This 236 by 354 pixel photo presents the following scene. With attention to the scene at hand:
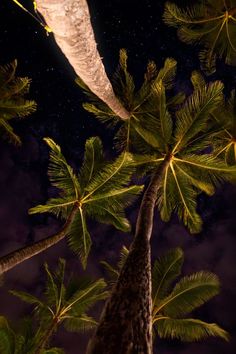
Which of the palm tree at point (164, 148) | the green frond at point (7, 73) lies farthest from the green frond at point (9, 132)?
the palm tree at point (164, 148)

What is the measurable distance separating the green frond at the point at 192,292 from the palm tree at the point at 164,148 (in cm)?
123

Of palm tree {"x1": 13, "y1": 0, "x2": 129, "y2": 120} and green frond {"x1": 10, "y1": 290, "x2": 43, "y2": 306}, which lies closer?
palm tree {"x1": 13, "y1": 0, "x2": 129, "y2": 120}

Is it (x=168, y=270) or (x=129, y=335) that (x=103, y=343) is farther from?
(x=168, y=270)

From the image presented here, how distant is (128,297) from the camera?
332 cm

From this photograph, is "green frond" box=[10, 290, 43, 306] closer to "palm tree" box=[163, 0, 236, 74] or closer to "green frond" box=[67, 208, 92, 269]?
"green frond" box=[67, 208, 92, 269]

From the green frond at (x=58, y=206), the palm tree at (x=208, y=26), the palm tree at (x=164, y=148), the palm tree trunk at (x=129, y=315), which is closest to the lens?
the palm tree trunk at (x=129, y=315)

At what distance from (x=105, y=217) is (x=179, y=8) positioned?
594 centimetres

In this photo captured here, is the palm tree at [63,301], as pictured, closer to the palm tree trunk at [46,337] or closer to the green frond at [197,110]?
the palm tree trunk at [46,337]

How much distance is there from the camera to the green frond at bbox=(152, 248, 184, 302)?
920cm

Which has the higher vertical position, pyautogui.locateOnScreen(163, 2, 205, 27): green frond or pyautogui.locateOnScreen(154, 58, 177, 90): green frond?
pyautogui.locateOnScreen(163, 2, 205, 27): green frond

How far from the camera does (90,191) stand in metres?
→ 8.25

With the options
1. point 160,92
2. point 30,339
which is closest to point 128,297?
point 160,92

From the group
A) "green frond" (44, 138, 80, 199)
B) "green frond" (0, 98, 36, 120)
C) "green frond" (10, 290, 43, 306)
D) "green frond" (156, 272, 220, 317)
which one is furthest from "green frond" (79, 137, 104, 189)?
"green frond" (10, 290, 43, 306)

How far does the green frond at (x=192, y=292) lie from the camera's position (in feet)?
27.5
